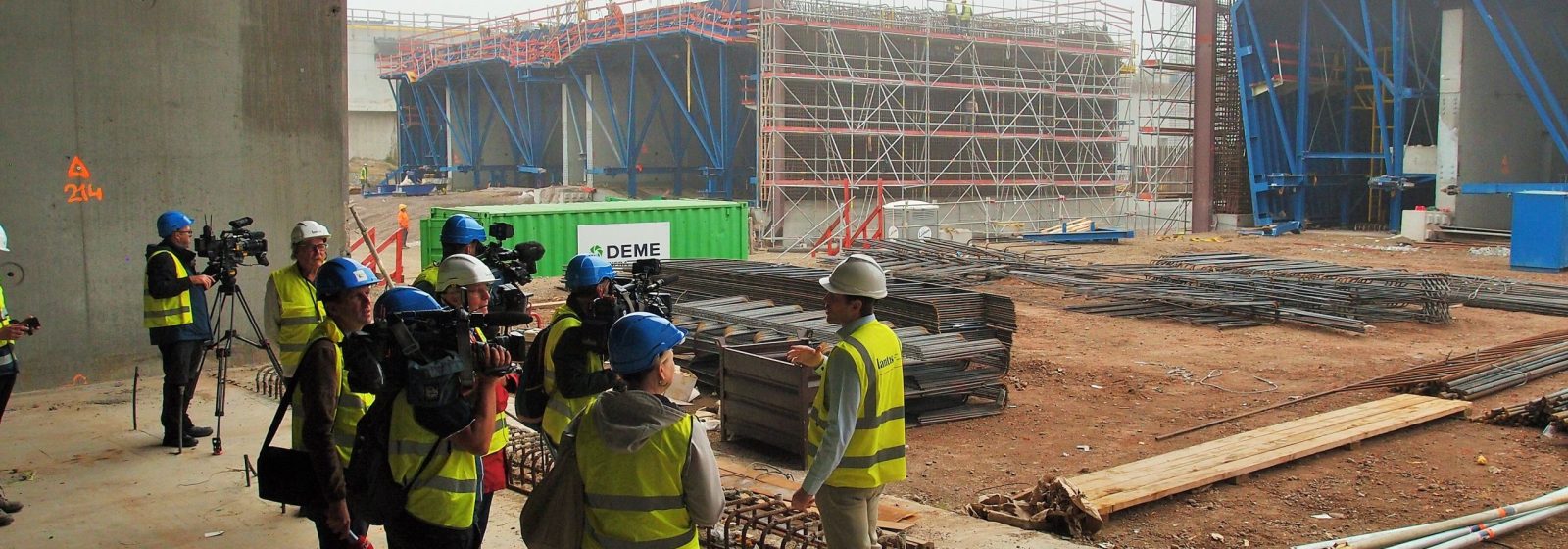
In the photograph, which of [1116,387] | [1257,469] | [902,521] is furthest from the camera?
[1116,387]

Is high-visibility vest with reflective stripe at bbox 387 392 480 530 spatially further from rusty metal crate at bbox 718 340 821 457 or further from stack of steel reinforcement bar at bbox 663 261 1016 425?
stack of steel reinforcement bar at bbox 663 261 1016 425

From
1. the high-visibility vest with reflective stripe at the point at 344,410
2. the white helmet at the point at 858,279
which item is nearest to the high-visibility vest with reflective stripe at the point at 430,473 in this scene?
the high-visibility vest with reflective stripe at the point at 344,410

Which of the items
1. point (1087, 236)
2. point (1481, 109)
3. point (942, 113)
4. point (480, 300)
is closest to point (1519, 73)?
point (1481, 109)

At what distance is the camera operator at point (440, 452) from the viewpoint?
3.74 m

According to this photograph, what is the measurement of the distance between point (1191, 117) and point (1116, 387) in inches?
1180

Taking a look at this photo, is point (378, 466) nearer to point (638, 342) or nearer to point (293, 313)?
point (638, 342)

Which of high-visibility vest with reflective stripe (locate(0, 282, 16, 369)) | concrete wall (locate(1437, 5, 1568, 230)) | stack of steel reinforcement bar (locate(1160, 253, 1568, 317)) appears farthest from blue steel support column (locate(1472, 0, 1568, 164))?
high-visibility vest with reflective stripe (locate(0, 282, 16, 369))

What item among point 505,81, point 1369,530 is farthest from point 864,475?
point 505,81

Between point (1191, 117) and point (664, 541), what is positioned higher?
point (1191, 117)

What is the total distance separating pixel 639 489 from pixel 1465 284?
19548 millimetres

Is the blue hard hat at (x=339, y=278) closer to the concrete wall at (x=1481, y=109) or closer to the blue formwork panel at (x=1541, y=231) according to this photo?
the blue formwork panel at (x=1541, y=231)

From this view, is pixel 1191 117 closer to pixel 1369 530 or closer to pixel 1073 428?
pixel 1073 428

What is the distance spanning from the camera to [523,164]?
58812 mm

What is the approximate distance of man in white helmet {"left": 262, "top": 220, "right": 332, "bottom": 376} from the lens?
6496 millimetres
